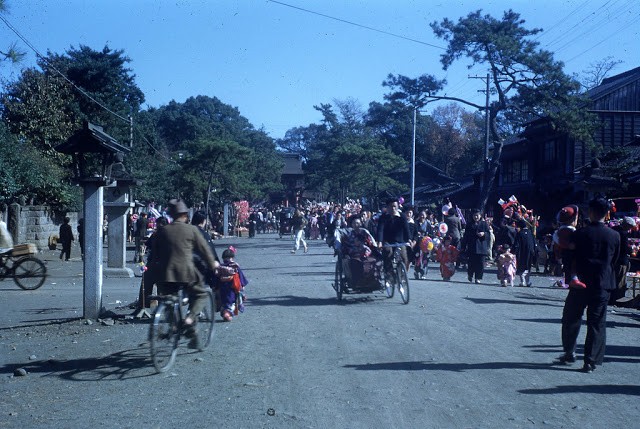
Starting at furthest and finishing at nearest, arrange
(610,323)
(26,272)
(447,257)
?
(447,257) < (26,272) < (610,323)

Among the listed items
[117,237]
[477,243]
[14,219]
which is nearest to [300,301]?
[477,243]

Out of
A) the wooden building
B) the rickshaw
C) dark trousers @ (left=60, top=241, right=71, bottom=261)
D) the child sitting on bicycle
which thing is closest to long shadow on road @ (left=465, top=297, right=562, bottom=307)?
the rickshaw

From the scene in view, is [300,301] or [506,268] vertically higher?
[506,268]

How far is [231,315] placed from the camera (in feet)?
36.6

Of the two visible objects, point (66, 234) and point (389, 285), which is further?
point (66, 234)

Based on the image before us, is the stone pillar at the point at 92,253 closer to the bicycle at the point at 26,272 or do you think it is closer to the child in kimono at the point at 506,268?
the bicycle at the point at 26,272

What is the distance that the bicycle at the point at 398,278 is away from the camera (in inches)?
501

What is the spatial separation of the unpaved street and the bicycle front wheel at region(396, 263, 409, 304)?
20 cm

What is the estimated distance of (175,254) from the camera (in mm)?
7887

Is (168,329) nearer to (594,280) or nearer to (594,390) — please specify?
(594,390)

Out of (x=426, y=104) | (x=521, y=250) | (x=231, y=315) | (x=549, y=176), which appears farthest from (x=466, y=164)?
(x=231, y=315)

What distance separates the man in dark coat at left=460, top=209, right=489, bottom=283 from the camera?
56.0 ft

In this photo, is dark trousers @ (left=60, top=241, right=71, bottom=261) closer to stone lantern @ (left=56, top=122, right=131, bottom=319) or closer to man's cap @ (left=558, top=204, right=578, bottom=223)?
stone lantern @ (left=56, top=122, right=131, bottom=319)

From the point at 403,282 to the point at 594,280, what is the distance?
5468mm
